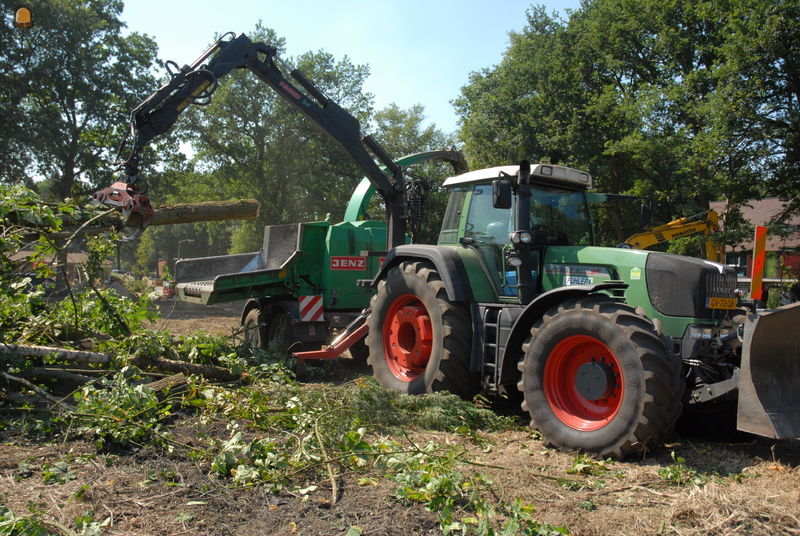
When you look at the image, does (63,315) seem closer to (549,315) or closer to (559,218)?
(549,315)

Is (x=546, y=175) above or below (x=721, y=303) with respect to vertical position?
above

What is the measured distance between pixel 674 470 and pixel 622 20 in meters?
20.3

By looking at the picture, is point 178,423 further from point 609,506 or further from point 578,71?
point 578,71

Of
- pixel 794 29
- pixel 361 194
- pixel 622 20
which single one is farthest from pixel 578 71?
pixel 361 194

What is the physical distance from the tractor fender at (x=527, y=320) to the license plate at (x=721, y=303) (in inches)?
28.6

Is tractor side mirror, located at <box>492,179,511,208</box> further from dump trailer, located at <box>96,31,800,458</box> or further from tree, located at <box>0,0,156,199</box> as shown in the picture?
tree, located at <box>0,0,156,199</box>

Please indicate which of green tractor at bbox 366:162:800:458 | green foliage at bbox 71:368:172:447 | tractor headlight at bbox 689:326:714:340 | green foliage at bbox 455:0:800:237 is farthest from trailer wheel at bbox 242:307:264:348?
green foliage at bbox 455:0:800:237

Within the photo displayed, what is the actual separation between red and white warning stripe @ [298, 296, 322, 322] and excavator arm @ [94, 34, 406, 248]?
58.0 inches

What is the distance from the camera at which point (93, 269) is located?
6.73 meters

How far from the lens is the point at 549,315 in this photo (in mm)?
5277

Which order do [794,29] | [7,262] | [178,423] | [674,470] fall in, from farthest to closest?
[794,29]
[7,262]
[178,423]
[674,470]

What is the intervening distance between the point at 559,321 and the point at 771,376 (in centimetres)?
161

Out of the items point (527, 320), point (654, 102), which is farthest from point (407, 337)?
point (654, 102)

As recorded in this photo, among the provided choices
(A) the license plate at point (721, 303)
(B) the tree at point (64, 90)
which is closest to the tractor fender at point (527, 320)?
(A) the license plate at point (721, 303)
